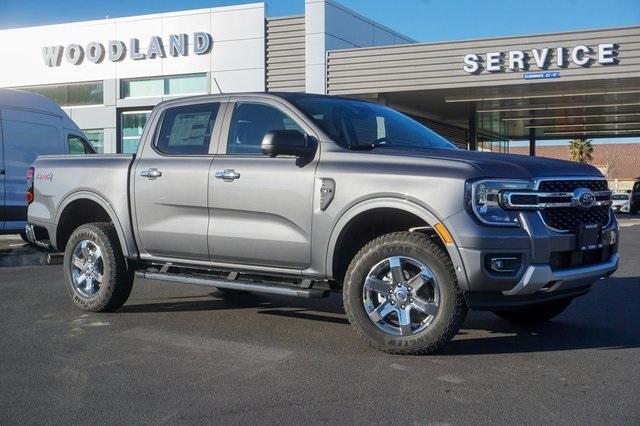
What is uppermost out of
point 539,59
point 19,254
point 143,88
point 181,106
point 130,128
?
point 539,59

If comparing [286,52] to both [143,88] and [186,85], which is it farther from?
[143,88]

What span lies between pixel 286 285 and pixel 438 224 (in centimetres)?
141

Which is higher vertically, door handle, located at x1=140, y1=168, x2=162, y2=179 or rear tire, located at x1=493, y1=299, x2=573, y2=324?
door handle, located at x1=140, y1=168, x2=162, y2=179

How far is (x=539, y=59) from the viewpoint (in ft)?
71.2

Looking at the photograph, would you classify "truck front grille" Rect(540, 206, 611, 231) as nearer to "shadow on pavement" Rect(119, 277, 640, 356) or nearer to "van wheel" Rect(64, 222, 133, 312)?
"shadow on pavement" Rect(119, 277, 640, 356)

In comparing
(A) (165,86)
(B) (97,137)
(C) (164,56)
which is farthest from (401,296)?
(B) (97,137)

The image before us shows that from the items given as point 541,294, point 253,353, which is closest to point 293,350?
point 253,353

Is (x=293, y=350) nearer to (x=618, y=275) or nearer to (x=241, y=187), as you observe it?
(x=241, y=187)

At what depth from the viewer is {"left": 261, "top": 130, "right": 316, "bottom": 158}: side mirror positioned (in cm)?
543

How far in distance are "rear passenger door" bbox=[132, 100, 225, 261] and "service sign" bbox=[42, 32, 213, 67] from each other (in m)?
18.9

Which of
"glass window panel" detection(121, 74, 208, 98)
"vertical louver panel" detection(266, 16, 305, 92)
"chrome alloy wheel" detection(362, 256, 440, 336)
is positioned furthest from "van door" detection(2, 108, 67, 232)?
"glass window panel" detection(121, 74, 208, 98)

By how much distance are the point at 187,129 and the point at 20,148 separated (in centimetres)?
692

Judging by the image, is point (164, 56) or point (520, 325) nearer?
point (520, 325)

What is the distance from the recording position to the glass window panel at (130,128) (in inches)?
1045
